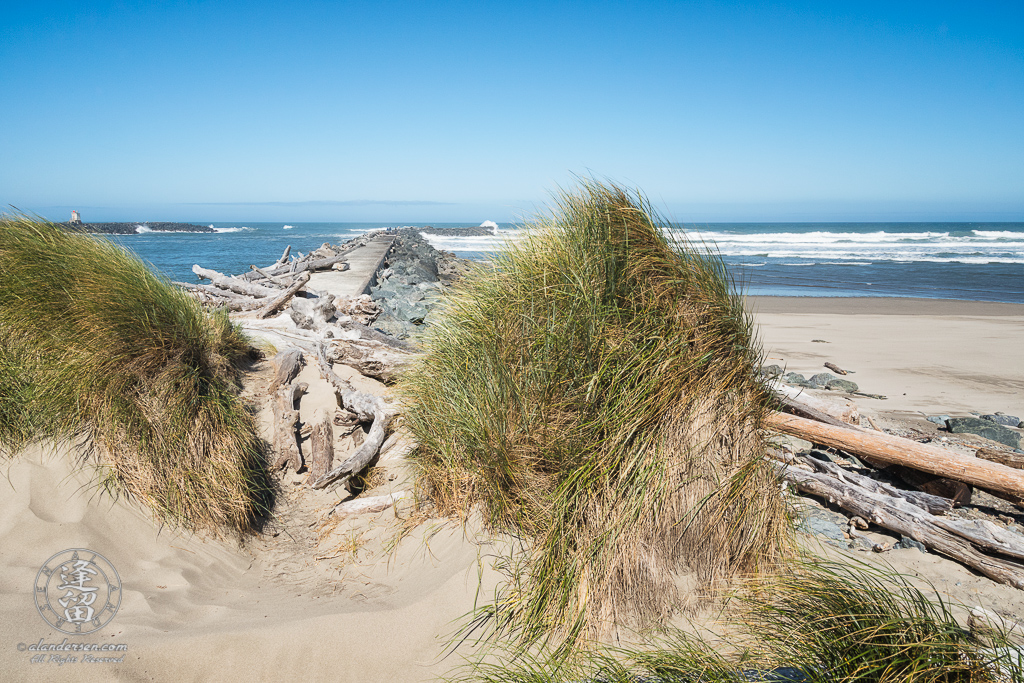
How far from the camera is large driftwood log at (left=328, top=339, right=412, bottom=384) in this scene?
19.5ft

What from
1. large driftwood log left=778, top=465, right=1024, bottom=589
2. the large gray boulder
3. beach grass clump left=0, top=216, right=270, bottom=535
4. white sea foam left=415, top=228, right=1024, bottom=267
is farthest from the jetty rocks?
the large gray boulder

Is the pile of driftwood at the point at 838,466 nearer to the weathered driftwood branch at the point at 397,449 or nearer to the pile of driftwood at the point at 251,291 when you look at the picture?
the weathered driftwood branch at the point at 397,449

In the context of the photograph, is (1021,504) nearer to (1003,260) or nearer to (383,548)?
(383,548)

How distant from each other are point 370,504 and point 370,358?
236 cm

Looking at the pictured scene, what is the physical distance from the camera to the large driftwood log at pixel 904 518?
3072 millimetres

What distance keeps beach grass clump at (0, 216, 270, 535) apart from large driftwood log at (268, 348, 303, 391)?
95 cm

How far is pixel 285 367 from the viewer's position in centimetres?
571

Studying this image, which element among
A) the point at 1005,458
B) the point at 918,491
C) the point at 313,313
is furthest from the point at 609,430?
the point at 313,313

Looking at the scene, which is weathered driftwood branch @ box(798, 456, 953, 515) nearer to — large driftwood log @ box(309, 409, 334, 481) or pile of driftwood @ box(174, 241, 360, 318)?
large driftwood log @ box(309, 409, 334, 481)

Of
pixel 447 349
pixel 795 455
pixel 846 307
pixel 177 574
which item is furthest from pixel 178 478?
pixel 846 307

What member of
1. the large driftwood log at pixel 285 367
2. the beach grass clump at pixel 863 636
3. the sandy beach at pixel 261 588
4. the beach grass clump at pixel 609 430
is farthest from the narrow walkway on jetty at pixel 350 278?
the beach grass clump at pixel 863 636

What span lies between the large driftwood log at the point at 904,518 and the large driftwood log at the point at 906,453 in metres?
0.38

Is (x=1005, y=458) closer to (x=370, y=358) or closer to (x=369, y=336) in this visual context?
(x=370, y=358)

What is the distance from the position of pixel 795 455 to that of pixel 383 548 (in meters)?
3.33
